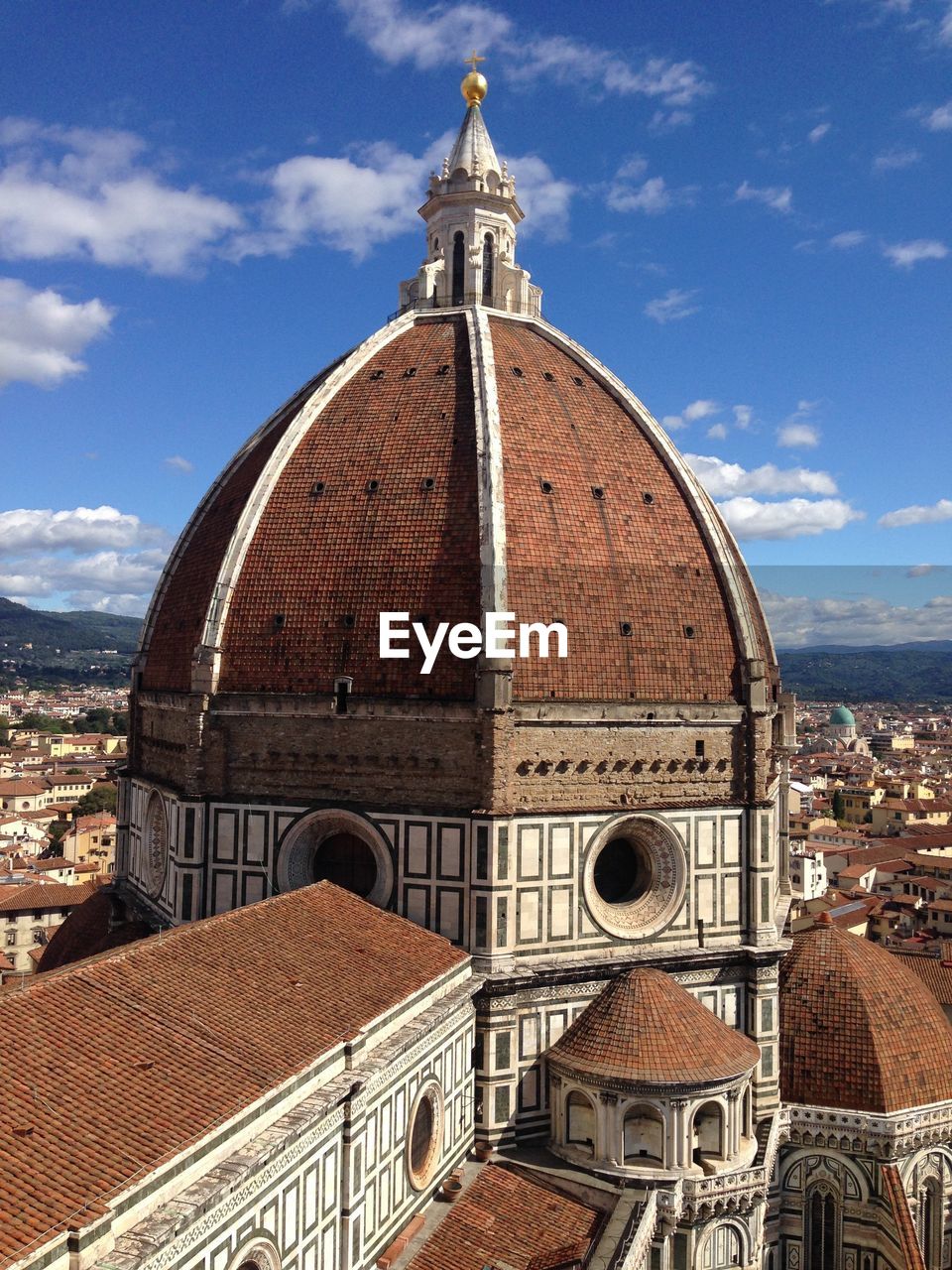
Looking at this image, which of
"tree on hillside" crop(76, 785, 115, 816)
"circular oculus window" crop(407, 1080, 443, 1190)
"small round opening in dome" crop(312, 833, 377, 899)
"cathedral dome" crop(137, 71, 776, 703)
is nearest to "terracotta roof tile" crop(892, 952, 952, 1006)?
"cathedral dome" crop(137, 71, 776, 703)

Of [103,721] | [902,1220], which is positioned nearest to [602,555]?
[902,1220]

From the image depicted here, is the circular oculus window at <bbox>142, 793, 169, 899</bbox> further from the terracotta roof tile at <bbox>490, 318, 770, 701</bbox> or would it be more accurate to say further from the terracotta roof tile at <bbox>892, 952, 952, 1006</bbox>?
the terracotta roof tile at <bbox>892, 952, 952, 1006</bbox>

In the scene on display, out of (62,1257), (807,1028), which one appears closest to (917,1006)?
(807,1028)

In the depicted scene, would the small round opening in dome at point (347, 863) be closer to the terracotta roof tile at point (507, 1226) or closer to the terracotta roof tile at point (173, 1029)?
the terracotta roof tile at point (173, 1029)

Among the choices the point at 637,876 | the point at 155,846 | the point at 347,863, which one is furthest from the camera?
the point at 155,846

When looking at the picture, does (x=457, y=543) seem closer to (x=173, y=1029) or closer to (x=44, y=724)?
(x=173, y=1029)

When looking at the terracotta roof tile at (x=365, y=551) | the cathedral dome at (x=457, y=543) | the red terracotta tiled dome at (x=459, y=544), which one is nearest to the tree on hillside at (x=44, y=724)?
the cathedral dome at (x=457, y=543)

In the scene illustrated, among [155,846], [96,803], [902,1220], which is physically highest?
[155,846]
